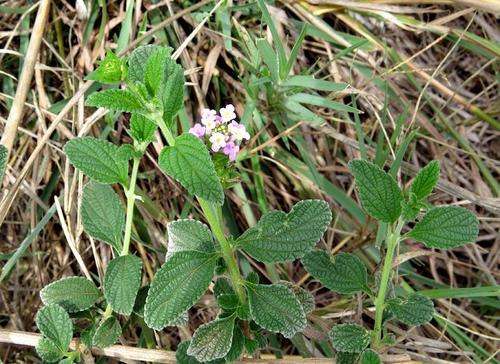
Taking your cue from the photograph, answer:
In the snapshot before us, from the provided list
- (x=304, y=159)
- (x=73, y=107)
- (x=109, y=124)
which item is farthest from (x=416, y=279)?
(x=73, y=107)

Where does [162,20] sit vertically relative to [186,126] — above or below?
above

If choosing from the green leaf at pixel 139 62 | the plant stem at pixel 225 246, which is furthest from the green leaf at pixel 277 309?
the green leaf at pixel 139 62

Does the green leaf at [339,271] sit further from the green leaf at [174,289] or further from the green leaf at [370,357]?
the green leaf at [174,289]

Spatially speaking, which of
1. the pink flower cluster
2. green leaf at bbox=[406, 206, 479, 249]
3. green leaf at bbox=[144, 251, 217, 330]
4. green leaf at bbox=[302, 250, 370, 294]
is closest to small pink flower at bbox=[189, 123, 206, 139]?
the pink flower cluster

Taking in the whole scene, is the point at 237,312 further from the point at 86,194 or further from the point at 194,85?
the point at 194,85

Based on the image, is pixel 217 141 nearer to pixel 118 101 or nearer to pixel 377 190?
pixel 118 101

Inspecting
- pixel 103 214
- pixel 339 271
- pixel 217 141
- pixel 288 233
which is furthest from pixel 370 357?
pixel 103 214

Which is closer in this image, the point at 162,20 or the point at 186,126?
the point at 186,126
